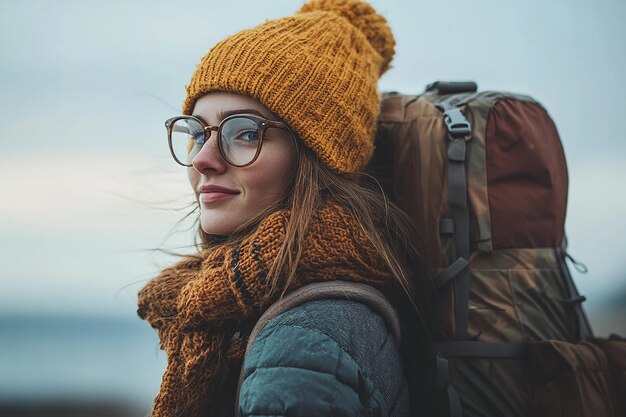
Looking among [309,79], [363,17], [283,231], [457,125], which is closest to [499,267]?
[457,125]

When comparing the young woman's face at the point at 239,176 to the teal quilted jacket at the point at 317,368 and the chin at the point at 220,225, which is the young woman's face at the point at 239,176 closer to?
the chin at the point at 220,225

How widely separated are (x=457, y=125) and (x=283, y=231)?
99 cm

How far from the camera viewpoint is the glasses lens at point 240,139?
6.57 ft

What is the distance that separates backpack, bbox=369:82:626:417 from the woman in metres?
0.23

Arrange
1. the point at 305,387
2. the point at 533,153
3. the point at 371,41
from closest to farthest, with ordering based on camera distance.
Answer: the point at 305,387 → the point at 533,153 → the point at 371,41

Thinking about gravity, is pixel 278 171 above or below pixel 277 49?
below

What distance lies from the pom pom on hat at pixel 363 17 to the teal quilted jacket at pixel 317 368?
63.4 inches

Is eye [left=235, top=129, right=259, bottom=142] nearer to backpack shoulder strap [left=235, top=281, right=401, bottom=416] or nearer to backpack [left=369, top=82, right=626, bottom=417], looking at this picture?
backpack shoulder strap [left=235, top=281, right=401, bottom=416]

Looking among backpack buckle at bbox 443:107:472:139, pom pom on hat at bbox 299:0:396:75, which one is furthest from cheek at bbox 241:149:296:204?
pom pom on hat at bbox 299:0:396:75

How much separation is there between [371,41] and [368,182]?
816 millimetres

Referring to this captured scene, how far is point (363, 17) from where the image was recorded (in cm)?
258

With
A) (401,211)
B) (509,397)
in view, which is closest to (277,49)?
(401,211)

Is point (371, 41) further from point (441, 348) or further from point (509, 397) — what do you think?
point (509, 397)

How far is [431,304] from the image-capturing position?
2.20 m
